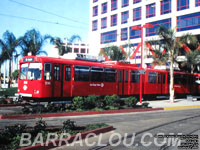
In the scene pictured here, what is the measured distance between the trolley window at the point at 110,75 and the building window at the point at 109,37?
3353 centimetres

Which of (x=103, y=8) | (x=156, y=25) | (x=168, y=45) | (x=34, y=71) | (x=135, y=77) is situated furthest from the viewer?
(x=103, y=8)

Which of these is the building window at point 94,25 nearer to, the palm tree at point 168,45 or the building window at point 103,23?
the building window at point 103,23

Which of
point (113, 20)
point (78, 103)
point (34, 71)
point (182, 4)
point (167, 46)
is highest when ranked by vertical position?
point (113, 20)

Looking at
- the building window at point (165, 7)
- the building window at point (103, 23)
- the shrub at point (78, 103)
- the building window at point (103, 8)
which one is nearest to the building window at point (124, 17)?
the building window at point (103, 23)

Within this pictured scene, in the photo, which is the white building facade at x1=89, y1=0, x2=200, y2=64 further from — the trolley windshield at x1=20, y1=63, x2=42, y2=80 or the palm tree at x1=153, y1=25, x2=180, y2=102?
the trolley windshield at x1=20, y1=63, x2=42, y2=80

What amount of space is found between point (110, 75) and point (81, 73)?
11.2 feet

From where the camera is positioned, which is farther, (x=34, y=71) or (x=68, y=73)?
(x=68, y=73)

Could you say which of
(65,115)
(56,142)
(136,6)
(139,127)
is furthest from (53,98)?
(136,6)

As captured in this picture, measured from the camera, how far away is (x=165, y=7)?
46.1m

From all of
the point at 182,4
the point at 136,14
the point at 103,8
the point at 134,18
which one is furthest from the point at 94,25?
the point at 182,4

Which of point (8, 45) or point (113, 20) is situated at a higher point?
point (113, 20)

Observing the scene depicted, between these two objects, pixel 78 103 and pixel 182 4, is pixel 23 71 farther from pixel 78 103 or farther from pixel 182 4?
pixel 182 4

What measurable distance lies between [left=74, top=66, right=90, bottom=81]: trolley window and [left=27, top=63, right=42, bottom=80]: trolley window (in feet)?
9.47

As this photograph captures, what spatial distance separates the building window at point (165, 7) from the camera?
45.5 metres
